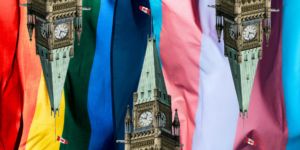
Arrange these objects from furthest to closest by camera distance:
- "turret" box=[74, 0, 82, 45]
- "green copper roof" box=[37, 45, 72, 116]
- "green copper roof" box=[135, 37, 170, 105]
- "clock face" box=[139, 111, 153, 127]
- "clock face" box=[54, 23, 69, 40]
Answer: "clock face" box=[54, 23, 69, 40], "green copper roof" box=[37, 45, 72, 116], "turret" box=[74, 0, 82, 45], "clock face" box=[139, 111, 153, 127], "green copper roof" box=[135, 37, 170, 105]

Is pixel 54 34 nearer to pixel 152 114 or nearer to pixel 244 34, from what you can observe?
pixel 152 114

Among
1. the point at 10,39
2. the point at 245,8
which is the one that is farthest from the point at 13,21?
the point at 245,8

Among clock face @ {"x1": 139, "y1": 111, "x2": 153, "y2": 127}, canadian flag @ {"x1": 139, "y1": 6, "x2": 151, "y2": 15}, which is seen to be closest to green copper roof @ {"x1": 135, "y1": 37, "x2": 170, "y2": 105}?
clock face @ {"x1": 139, "y1": 111, "x2": 153, "y2": 127}

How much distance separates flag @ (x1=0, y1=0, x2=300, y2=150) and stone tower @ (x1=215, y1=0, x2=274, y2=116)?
0.16 m

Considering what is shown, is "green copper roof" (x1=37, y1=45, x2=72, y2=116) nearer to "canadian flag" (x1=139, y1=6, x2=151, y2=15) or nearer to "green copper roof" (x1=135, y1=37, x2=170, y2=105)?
"green copper roof" (x1=135, y1=37, x2=170, y2=105)

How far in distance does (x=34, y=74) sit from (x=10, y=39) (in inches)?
38.9

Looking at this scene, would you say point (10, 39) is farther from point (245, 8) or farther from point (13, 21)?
point (245, 8)

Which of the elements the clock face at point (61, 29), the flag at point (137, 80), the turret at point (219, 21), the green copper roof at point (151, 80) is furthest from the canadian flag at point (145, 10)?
the clock face at point (61, 29)

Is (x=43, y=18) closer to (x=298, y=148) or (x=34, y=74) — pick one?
(x=34, y=74)

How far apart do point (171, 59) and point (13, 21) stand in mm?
3833

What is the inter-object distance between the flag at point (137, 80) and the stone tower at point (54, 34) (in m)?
0.17

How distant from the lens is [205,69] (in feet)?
242

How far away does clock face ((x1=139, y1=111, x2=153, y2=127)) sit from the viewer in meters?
74.1

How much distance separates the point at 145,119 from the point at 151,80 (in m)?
0.92
